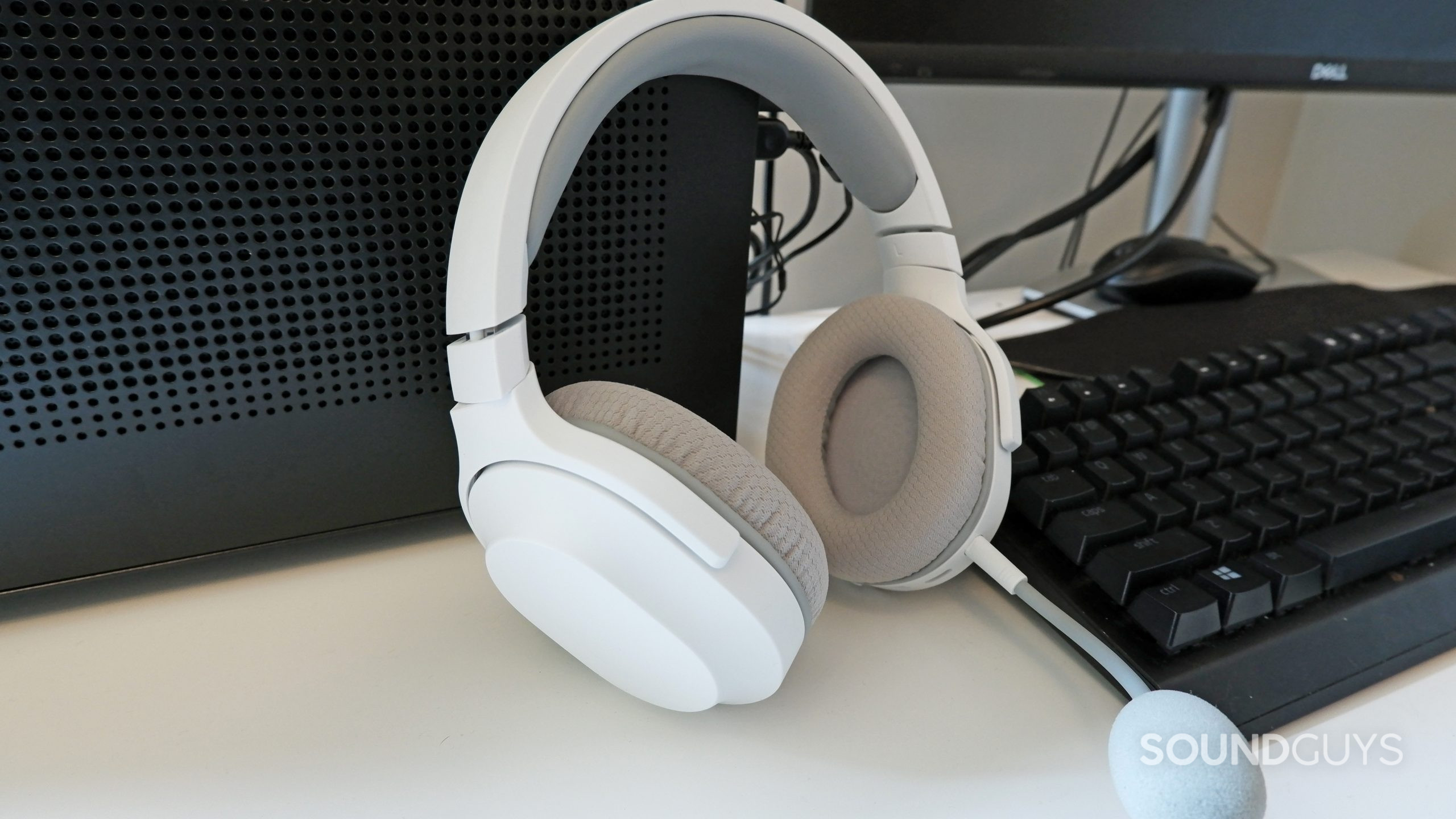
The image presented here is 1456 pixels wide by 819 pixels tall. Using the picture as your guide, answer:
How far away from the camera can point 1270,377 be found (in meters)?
0.52

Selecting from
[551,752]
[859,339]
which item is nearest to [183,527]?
[551,752]

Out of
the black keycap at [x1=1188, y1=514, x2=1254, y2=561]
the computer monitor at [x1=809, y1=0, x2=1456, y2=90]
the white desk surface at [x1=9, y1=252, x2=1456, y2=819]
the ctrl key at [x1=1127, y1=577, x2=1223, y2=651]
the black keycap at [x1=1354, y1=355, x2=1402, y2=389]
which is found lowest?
the white desk surface at [x1=9, y1=252, x2=1456, y2=819]

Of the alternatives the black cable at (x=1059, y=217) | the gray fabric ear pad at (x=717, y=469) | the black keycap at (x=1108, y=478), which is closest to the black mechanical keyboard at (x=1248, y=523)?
the black keycap at (x=1108, y=478)

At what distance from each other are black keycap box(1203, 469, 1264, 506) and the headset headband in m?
0.23

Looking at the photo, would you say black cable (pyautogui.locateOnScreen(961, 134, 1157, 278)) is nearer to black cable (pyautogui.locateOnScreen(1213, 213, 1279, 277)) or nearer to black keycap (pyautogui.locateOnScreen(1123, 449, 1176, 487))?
black cable (pyautogui.locateOnScreen(1213, 213, 1279, 277))

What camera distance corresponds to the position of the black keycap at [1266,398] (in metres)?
0.48

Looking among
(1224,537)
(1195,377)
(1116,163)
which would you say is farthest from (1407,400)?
(1116,163)

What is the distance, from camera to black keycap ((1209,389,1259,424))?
47cm

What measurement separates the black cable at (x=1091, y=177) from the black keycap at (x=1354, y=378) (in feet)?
1.12

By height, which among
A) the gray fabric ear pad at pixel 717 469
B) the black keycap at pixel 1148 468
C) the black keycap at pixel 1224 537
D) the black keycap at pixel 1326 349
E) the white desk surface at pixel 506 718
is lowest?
the white desk surface at pixel 506 718

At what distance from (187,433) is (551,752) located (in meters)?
0.21

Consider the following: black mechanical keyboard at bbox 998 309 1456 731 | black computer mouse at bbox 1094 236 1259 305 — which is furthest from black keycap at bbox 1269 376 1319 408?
black computer mouse at bbox 1094 236 1259 305

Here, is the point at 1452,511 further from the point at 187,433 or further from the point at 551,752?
the point at 187,433

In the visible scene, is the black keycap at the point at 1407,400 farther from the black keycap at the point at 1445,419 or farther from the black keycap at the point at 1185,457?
the black keycap at the point at 1185,457
